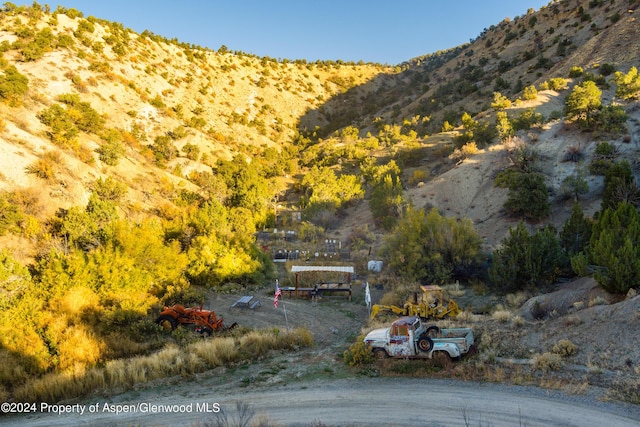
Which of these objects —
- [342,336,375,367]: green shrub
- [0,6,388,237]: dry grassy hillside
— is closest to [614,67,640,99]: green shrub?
[342,336,375,367]: green shrub

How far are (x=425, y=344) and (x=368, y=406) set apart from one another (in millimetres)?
3447

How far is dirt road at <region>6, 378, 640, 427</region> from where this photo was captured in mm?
9141

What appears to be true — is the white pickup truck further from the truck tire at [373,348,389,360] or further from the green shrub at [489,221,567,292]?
the green shrub at [489,221,567,292]

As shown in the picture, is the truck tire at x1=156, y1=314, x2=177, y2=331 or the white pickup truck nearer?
the white pickup truck

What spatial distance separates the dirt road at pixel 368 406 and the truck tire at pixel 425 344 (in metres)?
1.29

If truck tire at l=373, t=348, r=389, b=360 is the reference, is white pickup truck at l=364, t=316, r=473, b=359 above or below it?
above

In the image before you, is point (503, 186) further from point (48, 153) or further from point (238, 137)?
point (238, 137)

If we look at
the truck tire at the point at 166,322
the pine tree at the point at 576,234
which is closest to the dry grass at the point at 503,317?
the pine tree at the point at 576,234

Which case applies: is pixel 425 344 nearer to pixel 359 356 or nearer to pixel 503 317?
pixel 359 356

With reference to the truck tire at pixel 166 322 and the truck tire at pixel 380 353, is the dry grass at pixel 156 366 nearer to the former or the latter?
the truck tire at pixel 166 322

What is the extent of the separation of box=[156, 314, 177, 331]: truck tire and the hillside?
572 mm

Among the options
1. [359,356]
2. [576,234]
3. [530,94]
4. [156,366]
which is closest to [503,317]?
[359,356]

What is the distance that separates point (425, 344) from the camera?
12789mm

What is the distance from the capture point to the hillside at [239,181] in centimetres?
1666
